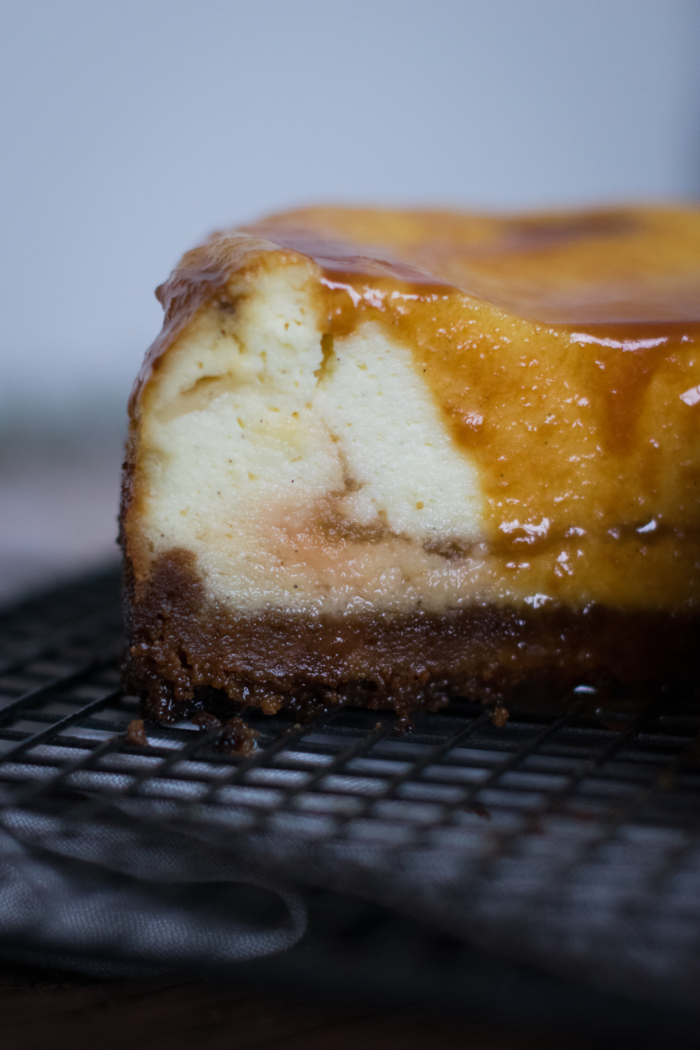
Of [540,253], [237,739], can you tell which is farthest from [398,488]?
[540,253]

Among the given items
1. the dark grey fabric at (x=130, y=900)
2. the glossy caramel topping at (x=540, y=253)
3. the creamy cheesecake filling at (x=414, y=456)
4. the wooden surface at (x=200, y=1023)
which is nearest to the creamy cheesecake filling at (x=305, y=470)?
the creamy cheesecake filling at (x=414, y=456)

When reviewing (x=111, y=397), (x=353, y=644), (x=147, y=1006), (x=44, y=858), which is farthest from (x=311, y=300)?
(x=111, y=397)

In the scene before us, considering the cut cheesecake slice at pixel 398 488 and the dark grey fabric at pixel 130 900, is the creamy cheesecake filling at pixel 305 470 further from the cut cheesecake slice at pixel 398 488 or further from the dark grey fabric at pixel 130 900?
the dark grey fabric at pixel 130 900

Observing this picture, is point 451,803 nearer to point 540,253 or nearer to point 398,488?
point 398,488

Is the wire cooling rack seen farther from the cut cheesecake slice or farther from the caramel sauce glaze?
the caramel sauce glaze

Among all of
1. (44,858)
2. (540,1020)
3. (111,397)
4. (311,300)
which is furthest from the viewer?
(111,397)

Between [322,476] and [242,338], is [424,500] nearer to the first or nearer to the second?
[322,476]

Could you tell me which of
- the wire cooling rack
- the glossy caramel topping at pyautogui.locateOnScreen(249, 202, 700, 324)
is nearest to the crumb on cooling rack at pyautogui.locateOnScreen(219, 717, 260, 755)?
the wire cooling rack
